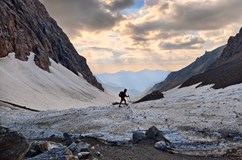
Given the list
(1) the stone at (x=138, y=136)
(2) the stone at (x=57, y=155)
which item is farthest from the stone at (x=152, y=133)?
(2) the stone at (x=57, y=155)

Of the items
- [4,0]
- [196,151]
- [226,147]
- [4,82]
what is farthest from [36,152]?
[4,0]

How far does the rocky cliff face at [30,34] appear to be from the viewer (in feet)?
398

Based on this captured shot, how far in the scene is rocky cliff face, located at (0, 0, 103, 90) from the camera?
12119 centimetres

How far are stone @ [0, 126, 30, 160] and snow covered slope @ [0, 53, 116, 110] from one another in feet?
195

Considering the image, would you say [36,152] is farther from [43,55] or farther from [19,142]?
[43,55]

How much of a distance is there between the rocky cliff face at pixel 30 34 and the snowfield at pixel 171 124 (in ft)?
282

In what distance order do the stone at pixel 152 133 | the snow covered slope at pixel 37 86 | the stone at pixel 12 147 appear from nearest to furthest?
the stone at pixel 12 147
the stone at pixel 152 133
the snow covered slope at pixel 37 86

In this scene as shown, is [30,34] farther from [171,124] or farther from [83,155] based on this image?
[83,155]

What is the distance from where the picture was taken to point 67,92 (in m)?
→ 123

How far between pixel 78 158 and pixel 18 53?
110017 mm

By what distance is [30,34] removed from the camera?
14262 cm

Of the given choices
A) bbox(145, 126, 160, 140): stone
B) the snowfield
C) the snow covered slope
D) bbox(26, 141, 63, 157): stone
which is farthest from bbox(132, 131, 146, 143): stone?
the snow covered slope

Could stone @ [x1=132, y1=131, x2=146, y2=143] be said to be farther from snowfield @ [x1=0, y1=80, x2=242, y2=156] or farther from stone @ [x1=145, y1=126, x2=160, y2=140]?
snowfield @ [x1=0, y1=80, x2=242, y2=156]

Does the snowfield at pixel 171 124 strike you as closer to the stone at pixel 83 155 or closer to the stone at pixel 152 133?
the stone at pixel 152 133
